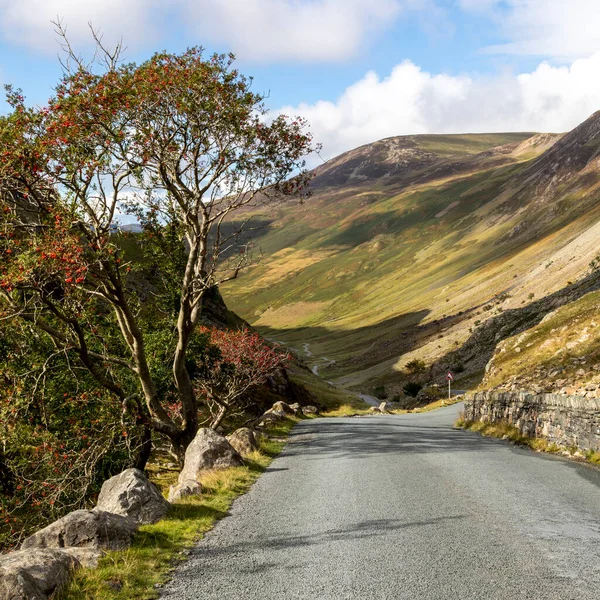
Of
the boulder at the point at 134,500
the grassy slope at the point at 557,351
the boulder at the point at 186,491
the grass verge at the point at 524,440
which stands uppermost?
the grassy slope at the point at 557,351

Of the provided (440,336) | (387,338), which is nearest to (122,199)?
(440,336)

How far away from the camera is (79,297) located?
1920 centimetres

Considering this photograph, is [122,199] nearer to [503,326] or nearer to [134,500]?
[134,500]

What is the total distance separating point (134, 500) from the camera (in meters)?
11.4

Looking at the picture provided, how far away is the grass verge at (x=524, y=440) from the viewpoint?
17.7 m

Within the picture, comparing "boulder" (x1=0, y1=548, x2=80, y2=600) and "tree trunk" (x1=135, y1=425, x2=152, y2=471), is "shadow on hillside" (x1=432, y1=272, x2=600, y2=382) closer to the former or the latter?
"tree trunk" (x1=135, y1=425, x2=152, y2=471)

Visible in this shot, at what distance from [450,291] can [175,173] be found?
451 ft

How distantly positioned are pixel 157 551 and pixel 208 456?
26.6 feet

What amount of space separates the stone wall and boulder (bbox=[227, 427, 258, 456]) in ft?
36.5

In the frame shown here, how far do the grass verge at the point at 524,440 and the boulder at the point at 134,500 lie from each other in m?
13.1

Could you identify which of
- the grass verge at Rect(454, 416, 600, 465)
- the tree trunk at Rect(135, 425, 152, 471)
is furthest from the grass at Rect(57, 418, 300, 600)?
the grass verge at Rect(454, 416, 600, 465)

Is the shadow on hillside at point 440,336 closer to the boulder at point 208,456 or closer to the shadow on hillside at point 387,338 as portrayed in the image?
the shadow on hillside at point 387,338

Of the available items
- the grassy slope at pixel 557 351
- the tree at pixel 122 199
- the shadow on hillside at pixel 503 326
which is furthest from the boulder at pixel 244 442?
the shadow on hillside at pixel 503 326

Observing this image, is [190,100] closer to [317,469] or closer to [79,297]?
[79,297]
